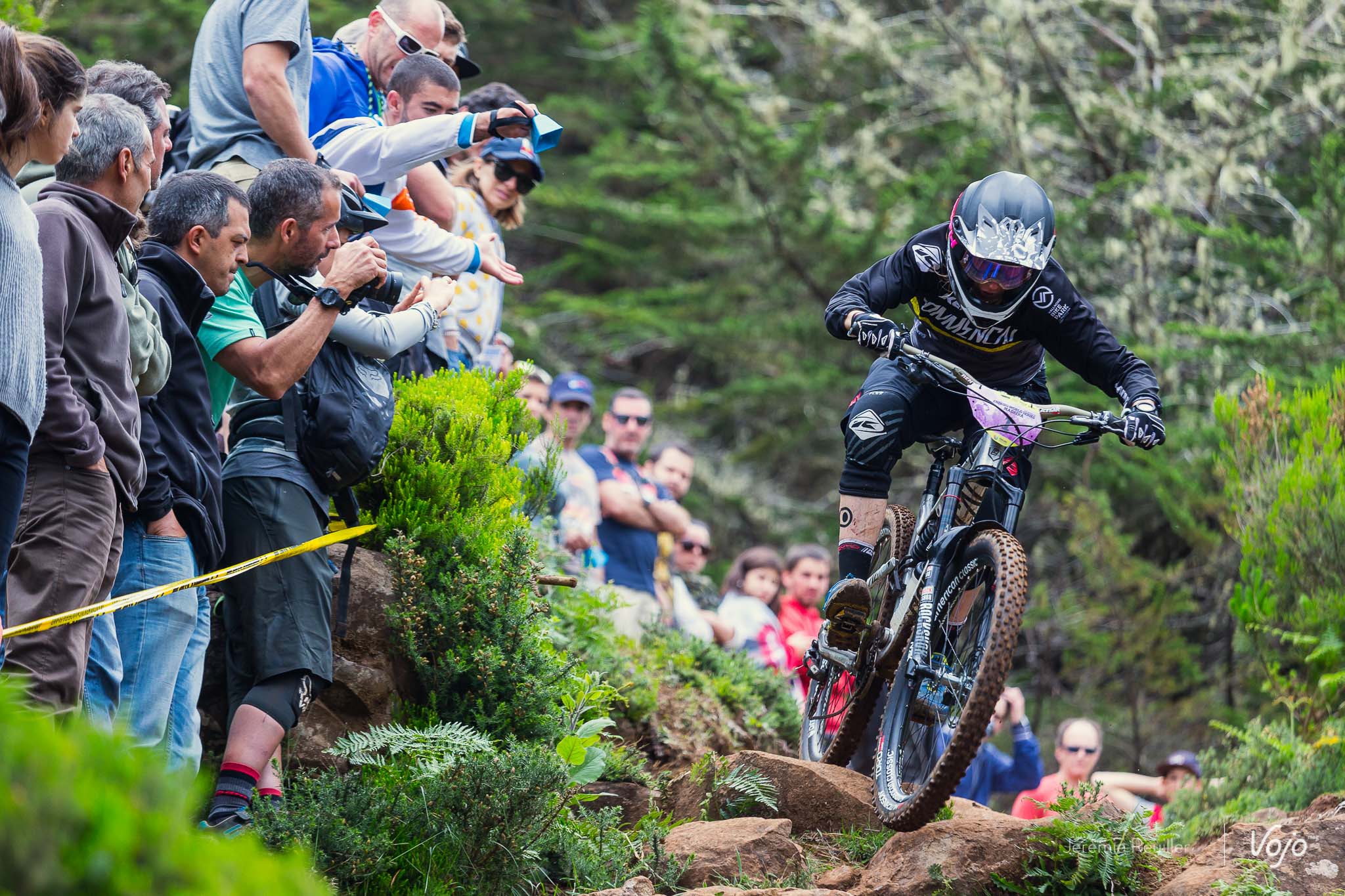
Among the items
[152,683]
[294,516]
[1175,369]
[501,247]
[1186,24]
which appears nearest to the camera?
[152,683]

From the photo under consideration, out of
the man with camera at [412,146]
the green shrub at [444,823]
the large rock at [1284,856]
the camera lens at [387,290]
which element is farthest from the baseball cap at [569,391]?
the large rock at [1284,856]

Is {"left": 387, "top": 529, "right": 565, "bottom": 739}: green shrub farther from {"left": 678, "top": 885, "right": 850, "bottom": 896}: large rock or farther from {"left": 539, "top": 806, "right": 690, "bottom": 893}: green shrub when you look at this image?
{"left": 678, "top": 885, "right": 850, "bottom": 896}: large rock

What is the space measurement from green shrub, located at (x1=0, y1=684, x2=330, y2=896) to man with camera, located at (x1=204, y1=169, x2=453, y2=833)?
2.82 metres

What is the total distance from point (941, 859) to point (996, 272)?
8.16 ft

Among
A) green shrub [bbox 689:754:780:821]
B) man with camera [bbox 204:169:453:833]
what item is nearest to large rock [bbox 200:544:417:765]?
man with camera [bbox 204:169:453:833]

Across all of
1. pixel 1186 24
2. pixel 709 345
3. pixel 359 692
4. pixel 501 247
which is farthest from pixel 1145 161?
pixel 359 692

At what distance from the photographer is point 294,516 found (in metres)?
5.21

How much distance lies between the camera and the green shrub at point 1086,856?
528 cm

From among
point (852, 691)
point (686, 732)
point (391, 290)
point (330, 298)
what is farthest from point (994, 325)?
point (330, 298)

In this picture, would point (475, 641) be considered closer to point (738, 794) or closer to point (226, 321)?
point (738, 794)

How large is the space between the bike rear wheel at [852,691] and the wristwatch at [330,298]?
2.83 m

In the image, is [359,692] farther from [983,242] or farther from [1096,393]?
[1096,393]

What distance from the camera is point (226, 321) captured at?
16.3 ft

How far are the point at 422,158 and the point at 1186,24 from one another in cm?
1361
